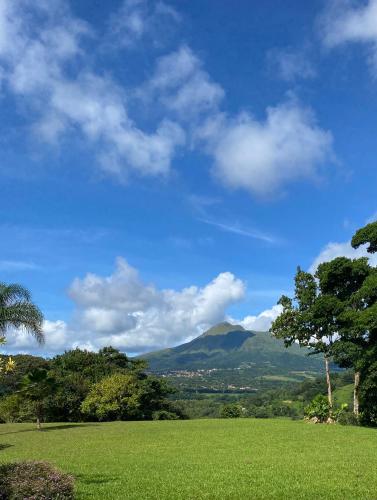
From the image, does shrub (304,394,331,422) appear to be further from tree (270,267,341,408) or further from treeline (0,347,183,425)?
treeline (0,347,183,425)

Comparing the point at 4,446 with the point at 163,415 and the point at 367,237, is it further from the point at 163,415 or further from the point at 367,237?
the point at 163,415

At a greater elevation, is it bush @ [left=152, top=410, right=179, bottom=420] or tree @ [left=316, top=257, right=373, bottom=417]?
tree @ [left=316, top=257, right=373, bottom=417]

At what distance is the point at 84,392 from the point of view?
44.2 m

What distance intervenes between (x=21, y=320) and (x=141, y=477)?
609 inches

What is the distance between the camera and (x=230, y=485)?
11484mm

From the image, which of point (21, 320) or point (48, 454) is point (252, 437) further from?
point (21, 320)

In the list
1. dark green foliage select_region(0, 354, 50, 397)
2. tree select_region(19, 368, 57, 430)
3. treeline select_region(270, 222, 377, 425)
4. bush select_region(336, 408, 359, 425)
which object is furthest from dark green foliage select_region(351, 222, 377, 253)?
dark green foliage select_region(0, 354, 50, 397)

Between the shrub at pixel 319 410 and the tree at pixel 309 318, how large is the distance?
0.63 meters

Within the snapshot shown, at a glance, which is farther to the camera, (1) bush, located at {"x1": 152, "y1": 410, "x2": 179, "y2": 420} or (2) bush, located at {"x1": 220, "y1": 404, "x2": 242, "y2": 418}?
(1) bush, located at {"x1": 152, "y1": 410, "x2": 179, "y2": 420}

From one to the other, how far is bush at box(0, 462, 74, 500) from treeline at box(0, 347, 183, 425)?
74.4 feet

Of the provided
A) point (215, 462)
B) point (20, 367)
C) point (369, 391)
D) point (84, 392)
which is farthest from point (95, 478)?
point (20, 367)

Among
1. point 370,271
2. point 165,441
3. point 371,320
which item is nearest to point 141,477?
point 165,441

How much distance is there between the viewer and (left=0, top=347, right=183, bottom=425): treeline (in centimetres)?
3594

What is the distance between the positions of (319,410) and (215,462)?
20455 millimetres
